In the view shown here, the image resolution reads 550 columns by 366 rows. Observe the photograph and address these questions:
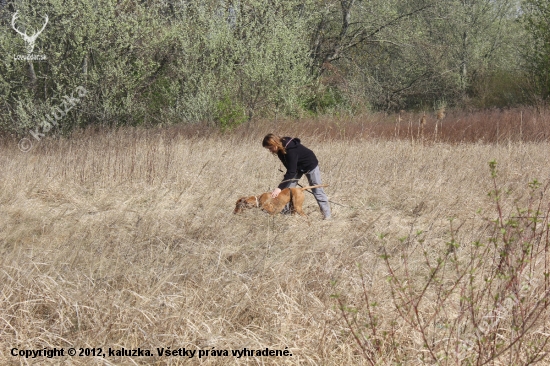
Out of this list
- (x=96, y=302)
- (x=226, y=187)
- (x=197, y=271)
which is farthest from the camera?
(x=226, y=187)

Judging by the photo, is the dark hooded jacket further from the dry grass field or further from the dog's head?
the dry grass field

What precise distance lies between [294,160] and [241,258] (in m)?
1.58

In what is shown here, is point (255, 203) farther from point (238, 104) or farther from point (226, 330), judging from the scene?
point (238, 104)

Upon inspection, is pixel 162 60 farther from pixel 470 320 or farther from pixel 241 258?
pixel 470 320

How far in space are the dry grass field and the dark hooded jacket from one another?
467mm

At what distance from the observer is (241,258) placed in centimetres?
419

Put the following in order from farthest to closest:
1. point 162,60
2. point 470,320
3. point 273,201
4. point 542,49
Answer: point 542,49
point 162,60
point 273,201
point 470,320

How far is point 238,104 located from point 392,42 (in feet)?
24.8

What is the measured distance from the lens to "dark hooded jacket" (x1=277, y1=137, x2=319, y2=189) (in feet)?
17.9

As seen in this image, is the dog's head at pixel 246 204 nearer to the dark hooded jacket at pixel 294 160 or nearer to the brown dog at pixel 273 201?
the brown dog at pixel 273 201

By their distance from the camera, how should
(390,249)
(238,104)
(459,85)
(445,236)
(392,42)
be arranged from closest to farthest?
(390,249), (445,236), (238,104), (392,42), (459,85)

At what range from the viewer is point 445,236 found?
5.09 m

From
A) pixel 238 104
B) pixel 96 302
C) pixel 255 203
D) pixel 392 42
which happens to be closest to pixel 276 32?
pixel 238 104

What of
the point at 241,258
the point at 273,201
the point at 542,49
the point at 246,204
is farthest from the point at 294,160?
the point at 542,49
